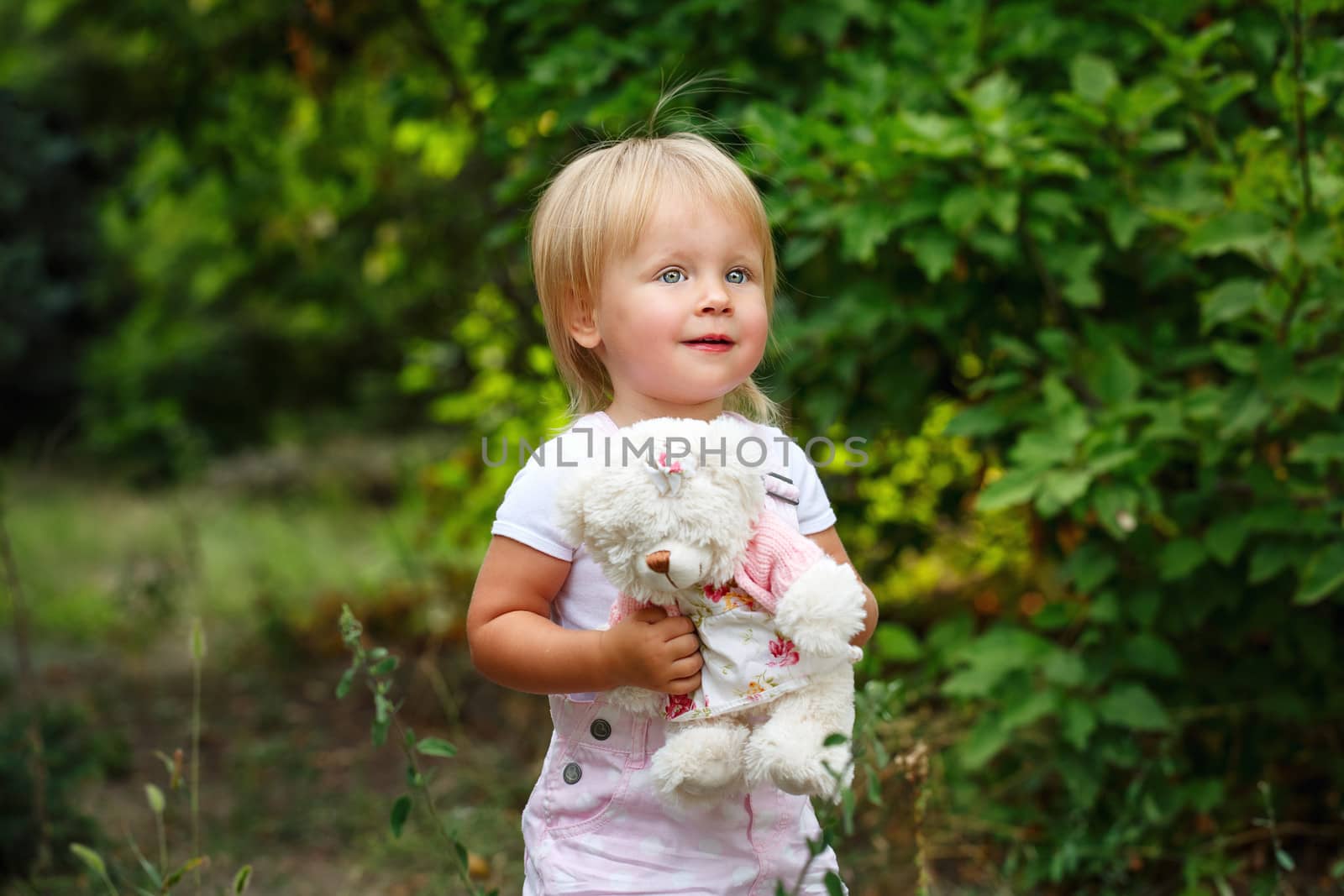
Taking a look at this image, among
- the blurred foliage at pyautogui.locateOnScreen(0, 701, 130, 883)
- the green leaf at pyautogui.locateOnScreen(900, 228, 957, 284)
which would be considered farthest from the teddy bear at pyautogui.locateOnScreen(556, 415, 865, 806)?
the blurred foliage at pyautogui.locateOnScreen(0, 701, 130, 883)

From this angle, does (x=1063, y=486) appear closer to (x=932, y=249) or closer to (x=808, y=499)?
(x=932, y=249)

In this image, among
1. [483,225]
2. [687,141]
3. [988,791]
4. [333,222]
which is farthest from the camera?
[333,222]

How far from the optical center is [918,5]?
272 cm

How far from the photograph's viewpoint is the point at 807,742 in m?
1.32

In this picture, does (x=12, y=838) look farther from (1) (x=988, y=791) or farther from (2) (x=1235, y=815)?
(2) (x=1235, y=815)

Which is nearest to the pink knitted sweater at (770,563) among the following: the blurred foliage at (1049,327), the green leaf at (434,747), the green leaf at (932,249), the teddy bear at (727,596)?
the teddy bear at (727,596)

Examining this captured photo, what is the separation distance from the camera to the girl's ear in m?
1.64

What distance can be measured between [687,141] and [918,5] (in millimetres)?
1318

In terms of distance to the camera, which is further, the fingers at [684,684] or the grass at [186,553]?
the grass at [186,553]

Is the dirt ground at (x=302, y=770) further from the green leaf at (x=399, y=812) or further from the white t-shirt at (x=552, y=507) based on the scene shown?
the white t-shirt at (x=552, y=507)

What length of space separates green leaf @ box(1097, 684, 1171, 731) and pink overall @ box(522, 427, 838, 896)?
1.20m

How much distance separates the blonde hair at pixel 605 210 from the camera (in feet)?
5.12

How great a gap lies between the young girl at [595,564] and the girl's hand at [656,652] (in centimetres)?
8

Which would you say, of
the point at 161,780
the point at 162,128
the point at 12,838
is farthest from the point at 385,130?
the point at 12,838
